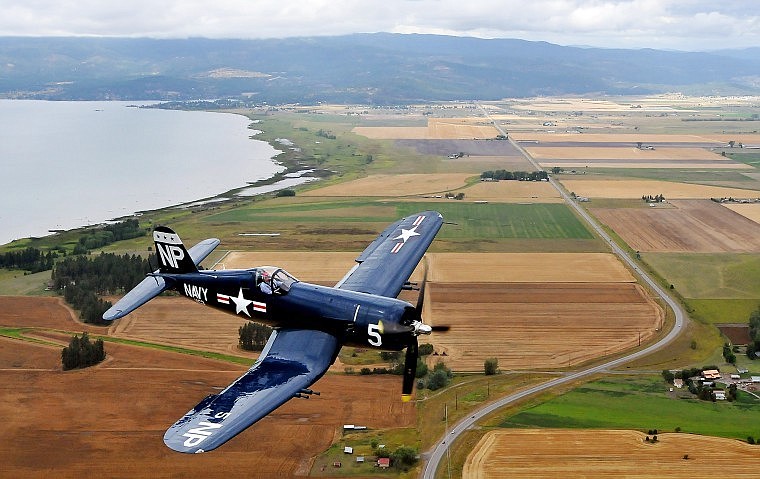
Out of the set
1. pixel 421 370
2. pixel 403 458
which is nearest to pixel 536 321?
pixel 421 370

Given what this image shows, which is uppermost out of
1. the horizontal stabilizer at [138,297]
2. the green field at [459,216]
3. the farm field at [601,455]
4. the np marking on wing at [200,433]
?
the horizontal stabilizer at [138,297]

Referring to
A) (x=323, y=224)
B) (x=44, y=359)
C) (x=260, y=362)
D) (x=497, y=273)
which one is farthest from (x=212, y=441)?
(x=323, y=224)

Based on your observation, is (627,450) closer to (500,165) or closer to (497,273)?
(497,273)

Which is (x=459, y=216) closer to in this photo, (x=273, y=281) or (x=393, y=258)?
(x=393, y=258)

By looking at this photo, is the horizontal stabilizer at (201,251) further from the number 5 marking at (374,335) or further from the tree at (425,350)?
the tree at (425,350)

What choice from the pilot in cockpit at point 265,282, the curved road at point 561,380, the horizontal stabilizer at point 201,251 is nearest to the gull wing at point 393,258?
the pilot in cockpit at point 265,282

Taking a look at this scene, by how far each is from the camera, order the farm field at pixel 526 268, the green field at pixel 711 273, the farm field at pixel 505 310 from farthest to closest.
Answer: the farm field at pixel 526 268
the green field at pixel 711 273
the farm field at pixel 505 310
